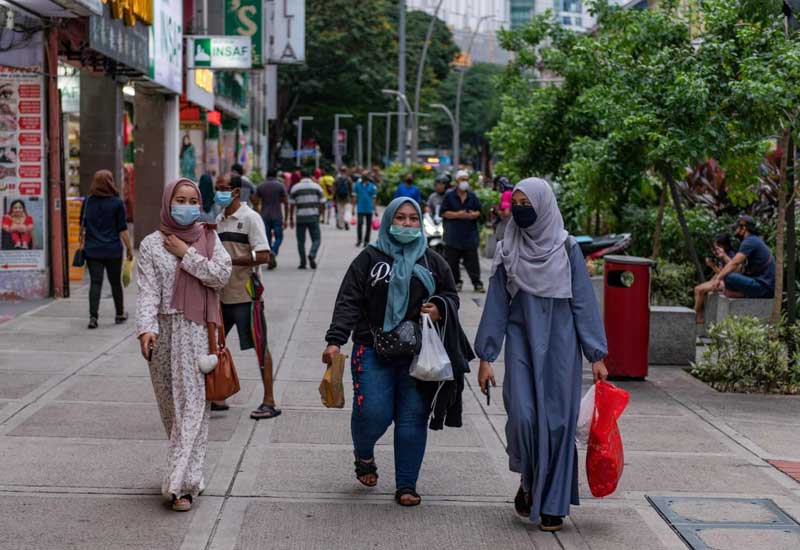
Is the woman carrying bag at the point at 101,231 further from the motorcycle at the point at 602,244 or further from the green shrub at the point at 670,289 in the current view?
the motorcycle at the point at 602,244

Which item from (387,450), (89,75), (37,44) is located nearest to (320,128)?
(89,75)

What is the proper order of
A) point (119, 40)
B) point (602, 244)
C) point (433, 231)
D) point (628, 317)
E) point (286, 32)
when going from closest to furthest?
point (628, 317), point (602, 244), point (119, 40), point (433, 231), point (286, 32)

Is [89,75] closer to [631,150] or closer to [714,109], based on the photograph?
[631,150]

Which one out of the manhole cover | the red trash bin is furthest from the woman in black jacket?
the red trash bin

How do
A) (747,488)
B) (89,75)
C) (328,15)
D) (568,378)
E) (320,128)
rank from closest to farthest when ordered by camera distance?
(568,378), (747,488), (89,75), (328,15), (320,128)

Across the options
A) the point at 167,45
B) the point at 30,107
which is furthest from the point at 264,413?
the point at 167,45

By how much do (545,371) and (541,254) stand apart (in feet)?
1.83

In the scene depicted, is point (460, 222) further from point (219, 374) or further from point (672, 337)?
point (219, 374)

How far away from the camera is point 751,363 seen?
9781 millimetres

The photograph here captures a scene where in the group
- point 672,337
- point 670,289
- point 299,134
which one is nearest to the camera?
point 672,337

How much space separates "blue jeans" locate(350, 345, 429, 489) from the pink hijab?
0.77 meters

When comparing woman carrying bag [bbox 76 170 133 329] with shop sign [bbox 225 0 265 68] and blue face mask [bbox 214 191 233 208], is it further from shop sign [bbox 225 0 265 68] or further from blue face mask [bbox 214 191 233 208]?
shop sign [bbox 225 0 265 68]

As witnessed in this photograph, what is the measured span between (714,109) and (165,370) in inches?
248

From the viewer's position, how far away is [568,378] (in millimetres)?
5770
